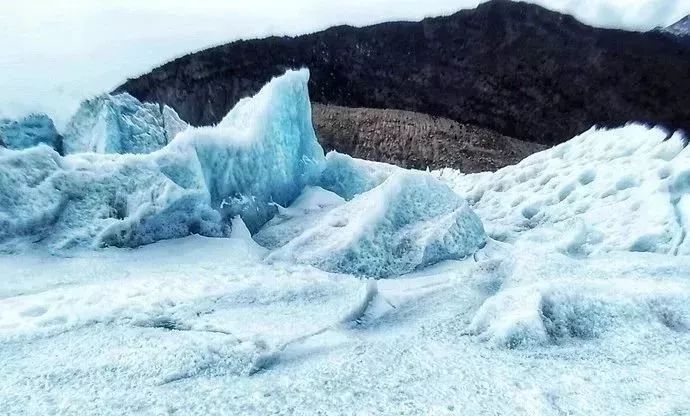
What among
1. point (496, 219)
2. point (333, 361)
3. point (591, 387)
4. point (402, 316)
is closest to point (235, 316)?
point (333, 361)

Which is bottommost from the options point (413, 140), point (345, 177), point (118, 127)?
point (413, 140)

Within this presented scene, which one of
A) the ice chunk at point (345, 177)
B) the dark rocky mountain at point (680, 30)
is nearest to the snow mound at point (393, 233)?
the ice chunk at point (345, 177)

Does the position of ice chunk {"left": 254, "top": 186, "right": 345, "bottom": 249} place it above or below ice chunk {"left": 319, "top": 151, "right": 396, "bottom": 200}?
below

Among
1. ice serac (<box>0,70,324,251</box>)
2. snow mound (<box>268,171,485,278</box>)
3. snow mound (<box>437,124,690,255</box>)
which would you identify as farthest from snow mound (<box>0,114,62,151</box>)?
snow mound (<box>437,124,690,255</box>)

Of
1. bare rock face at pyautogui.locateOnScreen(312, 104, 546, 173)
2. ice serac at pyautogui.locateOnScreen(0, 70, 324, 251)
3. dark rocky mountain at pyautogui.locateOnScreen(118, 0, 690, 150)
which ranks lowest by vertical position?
bare rock face at pyautogui.locateOnScreen(312, 104, 546, 173)

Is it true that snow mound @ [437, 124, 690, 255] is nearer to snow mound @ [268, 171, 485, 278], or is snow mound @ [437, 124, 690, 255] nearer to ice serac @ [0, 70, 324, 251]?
snow mound @ [268, 171, 485, 278]

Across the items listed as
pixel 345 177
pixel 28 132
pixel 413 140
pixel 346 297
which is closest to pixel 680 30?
pixel 413 140

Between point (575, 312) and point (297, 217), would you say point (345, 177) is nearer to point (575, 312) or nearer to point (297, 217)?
point (297, 217)
